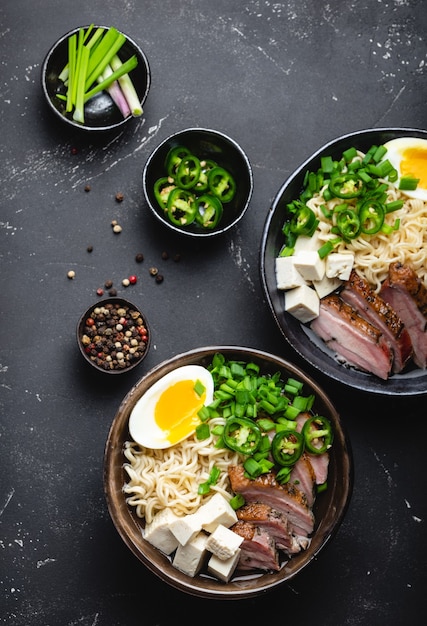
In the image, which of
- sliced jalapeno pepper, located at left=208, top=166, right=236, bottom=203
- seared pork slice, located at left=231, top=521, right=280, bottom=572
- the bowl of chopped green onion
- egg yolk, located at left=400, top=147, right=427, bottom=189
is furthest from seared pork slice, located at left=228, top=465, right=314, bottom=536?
the bowl of chopped green onion

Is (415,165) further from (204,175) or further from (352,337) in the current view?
(204,175)

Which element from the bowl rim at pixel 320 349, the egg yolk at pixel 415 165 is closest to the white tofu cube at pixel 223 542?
the bowl rim at pixel 320 349

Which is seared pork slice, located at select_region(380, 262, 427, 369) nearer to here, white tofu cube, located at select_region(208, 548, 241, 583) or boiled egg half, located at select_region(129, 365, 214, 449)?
boiled egg half, located at select_region(129, 365, 214, 449)

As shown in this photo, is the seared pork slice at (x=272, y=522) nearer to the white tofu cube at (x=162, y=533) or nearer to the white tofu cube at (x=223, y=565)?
the white tofu cube at (x=223, y=565)

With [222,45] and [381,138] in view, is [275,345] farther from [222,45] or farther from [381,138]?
[222,45]

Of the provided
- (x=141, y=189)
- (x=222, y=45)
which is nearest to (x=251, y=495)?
(x=141, y=189)

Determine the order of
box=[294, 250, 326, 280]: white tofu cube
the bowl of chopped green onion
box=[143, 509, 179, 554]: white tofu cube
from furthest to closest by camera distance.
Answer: the bowl of chopped green onion < box=[294, 250, 326, 280]: white tofu cube < box=[143, 509, 179, 554]: white tofu cube
